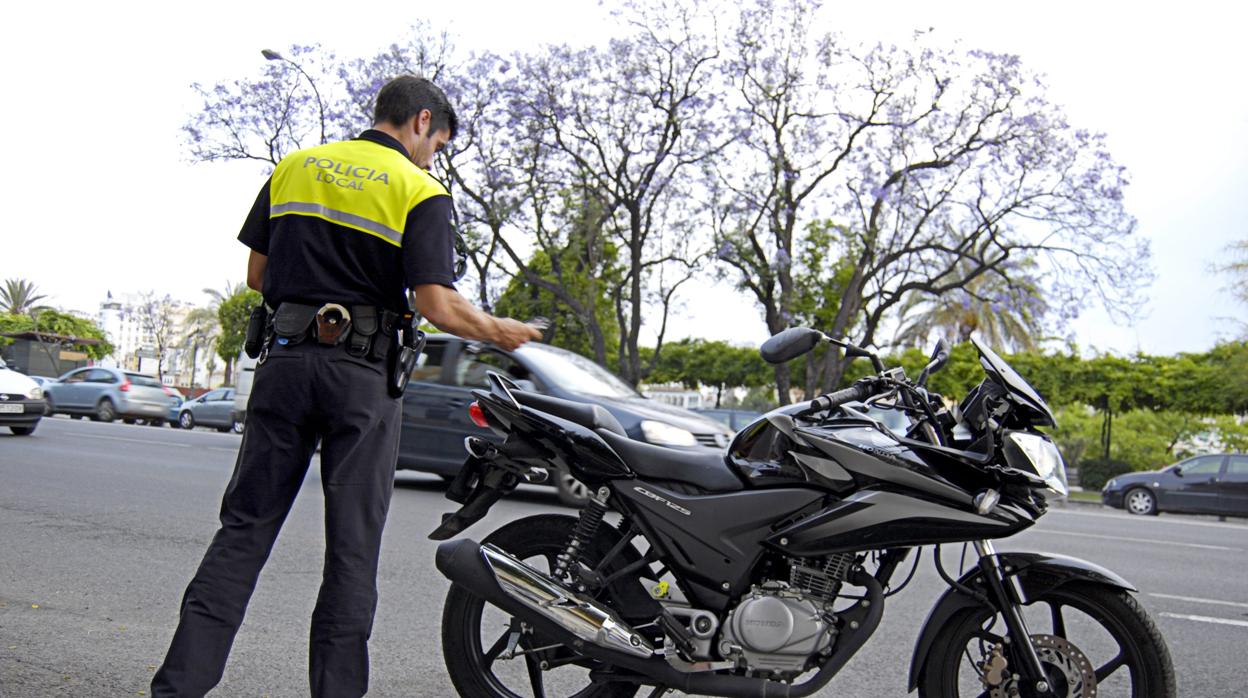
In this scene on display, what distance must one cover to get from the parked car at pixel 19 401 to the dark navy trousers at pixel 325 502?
1474 cm

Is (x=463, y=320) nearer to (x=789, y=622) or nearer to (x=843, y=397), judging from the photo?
(x=843, y=397)

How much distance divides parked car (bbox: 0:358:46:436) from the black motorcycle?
583 inches

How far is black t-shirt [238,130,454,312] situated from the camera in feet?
9.83

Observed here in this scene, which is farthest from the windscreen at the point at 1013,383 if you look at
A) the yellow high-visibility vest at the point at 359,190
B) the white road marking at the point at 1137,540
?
the white road marking at the point at 1137,540

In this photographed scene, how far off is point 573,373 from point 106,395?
865 inches

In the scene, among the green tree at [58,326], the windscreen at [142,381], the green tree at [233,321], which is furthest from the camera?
the green tree at [58,326]

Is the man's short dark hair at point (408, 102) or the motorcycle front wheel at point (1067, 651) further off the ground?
the man's short dark hair at point (408, 102)

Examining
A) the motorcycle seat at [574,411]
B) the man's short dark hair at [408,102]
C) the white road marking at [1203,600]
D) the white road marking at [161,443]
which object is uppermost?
the man's short dark hair at [408,102]

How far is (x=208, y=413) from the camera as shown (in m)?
30.7

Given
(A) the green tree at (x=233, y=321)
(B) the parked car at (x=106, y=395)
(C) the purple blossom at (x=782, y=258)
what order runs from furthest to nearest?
(A) the green tree at (x=233, y=321), (B) the parked car at (x=106, y=395), (C) the purple blossom at (x=782, y=258)

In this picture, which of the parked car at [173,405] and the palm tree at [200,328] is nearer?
the parked car at [173,405]

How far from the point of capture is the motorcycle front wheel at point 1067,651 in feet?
9.79

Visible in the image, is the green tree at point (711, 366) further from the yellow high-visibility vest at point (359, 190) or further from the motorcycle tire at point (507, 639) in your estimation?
the yellow high-visibility vest at point (359, 190)

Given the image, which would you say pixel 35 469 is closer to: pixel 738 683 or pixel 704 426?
pixel 704 426
